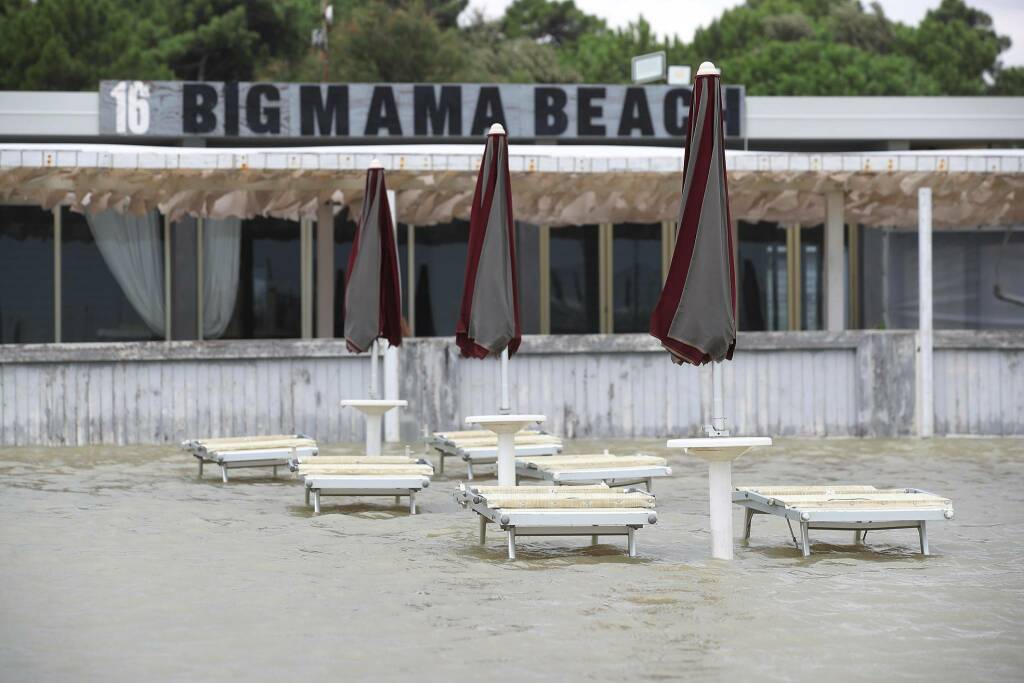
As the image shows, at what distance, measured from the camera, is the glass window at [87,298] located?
19125mm

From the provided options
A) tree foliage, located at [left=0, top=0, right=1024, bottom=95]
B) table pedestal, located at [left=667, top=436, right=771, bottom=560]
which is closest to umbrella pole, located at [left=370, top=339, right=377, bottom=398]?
table pedestal, located at [left=667, top=436, right=771, bottom=560]

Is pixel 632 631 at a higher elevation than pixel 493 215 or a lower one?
lower

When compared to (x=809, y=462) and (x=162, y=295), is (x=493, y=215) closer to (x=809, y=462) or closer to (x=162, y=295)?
(x=809, y=462)

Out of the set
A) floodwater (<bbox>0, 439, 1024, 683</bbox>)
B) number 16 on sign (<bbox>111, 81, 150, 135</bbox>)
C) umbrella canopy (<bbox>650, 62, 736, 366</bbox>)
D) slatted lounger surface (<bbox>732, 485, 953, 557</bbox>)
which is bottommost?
floodwater (<bbox>0, 439, 1024, 683</bbox>)

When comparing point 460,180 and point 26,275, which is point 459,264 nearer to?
point 460,180

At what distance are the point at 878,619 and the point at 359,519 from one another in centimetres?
423

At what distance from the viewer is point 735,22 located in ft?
207

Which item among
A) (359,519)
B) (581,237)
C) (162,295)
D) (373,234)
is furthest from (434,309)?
(359,519)

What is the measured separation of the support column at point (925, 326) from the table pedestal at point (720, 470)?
8.22 meters

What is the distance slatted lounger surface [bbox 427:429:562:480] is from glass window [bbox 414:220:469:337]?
7.00 m

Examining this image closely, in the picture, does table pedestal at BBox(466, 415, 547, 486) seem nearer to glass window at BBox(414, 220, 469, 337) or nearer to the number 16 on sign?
glass window at BBox(414, 220, 469, 337)

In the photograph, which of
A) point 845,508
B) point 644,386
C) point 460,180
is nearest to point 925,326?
point 644,386

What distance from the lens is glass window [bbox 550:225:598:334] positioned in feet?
67.8

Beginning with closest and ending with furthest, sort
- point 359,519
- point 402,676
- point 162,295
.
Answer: point 402,676 < point 359,519 < point 162,295
